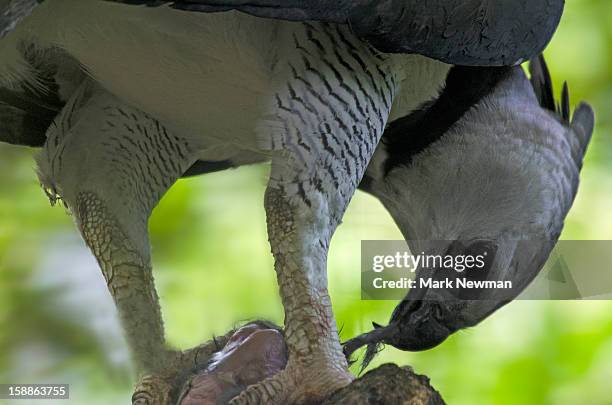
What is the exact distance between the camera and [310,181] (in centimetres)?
272

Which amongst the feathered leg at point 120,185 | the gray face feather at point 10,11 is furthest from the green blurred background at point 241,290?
the gray face feather at point 10,11

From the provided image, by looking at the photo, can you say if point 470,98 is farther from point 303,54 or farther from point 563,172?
point 303,54

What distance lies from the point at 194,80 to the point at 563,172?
127 cm

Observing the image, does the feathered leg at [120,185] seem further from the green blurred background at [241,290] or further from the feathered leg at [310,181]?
the green blurred background at [241,290]

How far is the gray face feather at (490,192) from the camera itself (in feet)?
11.1

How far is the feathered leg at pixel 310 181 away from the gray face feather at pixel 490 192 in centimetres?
63

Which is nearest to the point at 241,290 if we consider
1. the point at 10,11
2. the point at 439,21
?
the point at 439,21

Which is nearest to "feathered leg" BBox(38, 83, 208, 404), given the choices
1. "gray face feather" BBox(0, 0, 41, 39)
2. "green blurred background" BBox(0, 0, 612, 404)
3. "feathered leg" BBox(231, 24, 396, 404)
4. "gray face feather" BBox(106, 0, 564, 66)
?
"feathered leg" BBox(231, 24, 396, 404)

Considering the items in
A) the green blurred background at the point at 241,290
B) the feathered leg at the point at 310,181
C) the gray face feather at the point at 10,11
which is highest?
the gray face feather at the point at 10,11

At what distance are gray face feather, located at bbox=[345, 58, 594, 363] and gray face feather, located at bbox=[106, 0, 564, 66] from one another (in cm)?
46

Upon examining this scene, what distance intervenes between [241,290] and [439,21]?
1728 mm

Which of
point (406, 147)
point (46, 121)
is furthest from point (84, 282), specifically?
point (406, 147)

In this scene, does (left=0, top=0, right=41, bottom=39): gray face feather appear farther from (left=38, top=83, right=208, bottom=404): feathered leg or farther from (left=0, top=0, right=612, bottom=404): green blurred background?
(left=0, top=0, right=612, bottom=404): green blurred background

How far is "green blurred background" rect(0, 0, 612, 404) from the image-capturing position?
12.8 ft
